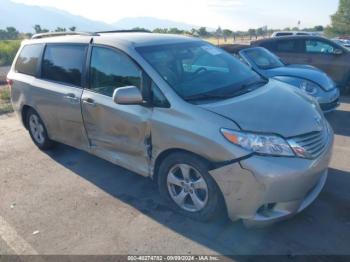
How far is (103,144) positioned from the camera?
13.9 ft

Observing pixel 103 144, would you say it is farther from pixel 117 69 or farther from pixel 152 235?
pixel 152 235

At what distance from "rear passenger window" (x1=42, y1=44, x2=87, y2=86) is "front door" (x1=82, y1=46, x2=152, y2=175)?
258mm

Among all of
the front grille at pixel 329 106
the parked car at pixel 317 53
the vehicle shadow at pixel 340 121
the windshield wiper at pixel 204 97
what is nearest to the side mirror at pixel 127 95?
the windshield wiper at pixel 204 97

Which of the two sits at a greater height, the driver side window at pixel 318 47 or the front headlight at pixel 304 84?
the driver side window at pixel 318 47

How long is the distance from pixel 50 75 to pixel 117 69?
1480 millimetres

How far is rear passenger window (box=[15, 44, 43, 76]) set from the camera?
520 cm

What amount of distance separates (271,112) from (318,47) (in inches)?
280

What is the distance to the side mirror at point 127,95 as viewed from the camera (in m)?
3.45

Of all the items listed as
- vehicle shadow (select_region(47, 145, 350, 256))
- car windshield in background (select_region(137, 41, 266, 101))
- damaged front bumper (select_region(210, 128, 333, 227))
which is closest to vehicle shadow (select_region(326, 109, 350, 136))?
vehicle shadow (select_region(47, 145, 350, 256))

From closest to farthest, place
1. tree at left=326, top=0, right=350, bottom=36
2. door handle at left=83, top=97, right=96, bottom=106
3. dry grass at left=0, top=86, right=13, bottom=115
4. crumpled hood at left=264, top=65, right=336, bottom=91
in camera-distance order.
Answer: door handle at left=83, top=97, right=96, bottom=106, crumpled hood at left=264, top=65, right=336, bottom=91, dry grass at left=0, top=86, right=13, bottom=115, tree at left=326, top=0, right=350, bottom=36

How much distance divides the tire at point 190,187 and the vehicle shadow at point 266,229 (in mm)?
129

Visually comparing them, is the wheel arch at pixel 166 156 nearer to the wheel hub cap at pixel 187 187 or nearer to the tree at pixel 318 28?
the wheel hub cap at pixel 187 187

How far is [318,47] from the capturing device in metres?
9.42

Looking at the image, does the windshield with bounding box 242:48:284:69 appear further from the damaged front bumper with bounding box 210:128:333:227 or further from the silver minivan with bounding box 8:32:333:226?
the damaged front bumper with bounding box 210:128:333:227
